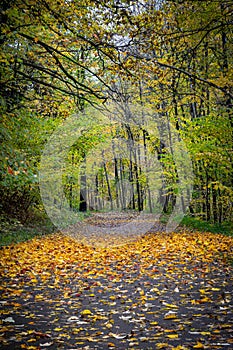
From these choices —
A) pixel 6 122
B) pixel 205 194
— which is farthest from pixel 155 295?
pixel 205 194

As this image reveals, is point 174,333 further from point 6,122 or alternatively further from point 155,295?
point 6,122

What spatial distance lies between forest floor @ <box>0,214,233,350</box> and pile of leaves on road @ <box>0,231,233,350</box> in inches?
0.4

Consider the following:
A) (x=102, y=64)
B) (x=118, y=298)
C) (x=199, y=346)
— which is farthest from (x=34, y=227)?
(x=199, y=346)

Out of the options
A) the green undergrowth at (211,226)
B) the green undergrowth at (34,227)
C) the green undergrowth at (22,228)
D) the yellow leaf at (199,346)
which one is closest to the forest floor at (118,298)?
the yellow leaf at (199,346)

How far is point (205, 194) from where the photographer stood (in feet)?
49.5

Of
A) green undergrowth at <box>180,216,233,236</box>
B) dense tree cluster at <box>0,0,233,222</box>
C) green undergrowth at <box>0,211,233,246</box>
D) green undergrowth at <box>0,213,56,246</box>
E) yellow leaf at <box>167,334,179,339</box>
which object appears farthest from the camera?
green undergrowth at <box>180,216,233,236</box>

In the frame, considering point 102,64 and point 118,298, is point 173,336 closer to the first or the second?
point 118,298

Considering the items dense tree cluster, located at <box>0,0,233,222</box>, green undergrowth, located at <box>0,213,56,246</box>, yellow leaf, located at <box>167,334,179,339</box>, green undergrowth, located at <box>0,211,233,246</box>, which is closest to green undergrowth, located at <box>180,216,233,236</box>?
green undergrowth, located at <box>0,211,233,246</box>

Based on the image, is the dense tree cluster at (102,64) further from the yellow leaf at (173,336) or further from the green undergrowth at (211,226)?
the yellow leaf at (173,336)

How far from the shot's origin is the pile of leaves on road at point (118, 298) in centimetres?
388

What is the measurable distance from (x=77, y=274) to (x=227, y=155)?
5.28 meters

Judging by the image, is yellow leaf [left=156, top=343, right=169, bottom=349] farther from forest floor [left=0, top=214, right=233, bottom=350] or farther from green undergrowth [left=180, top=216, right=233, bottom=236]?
green undergrowth [left=180, top=216, right=233, bottom=236]

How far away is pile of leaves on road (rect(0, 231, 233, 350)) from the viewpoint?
3.88 meters

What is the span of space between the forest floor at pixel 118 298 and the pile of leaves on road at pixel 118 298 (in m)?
0.01
